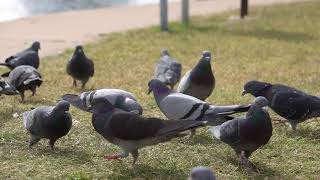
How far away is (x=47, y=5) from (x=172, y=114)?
14.8 metres

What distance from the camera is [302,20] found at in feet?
49.9

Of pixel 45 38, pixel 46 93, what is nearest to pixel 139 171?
pixel 46 93

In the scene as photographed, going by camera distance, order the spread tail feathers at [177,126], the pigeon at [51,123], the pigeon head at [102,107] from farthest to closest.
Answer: the pigeon at [51,123] → the pigeon head at [102,107] → the spread tail feathers at [177,126]

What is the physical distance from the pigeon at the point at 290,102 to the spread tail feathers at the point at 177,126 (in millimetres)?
1659

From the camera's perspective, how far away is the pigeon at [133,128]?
486cm

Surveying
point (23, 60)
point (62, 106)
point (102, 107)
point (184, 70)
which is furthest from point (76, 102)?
point (184, 70)

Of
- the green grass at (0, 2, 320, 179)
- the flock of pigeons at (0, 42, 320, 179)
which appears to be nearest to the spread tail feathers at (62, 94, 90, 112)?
the flock of pigeons at (0, 42, 320, 179)

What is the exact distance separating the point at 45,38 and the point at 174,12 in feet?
16.2

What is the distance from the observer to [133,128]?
196 inches

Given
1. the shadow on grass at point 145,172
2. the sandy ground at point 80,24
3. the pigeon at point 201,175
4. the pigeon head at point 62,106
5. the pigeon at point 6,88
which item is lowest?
the sandy ground at point 80,24

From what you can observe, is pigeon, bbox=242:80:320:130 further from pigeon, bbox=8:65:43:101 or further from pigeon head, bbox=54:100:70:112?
pigeon, bbox=8:65:43:101

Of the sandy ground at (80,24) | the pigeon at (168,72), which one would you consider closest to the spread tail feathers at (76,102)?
the pigeon at (168,72)

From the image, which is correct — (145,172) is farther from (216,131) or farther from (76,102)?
(76,102)

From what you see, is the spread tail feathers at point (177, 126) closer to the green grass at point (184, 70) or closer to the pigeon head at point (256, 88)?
the green grass at point (184, 70)
